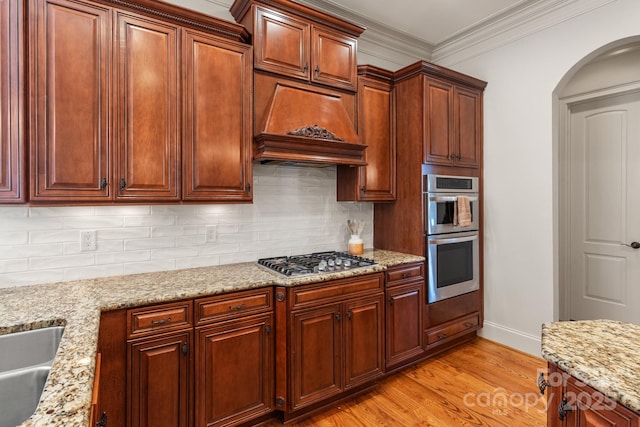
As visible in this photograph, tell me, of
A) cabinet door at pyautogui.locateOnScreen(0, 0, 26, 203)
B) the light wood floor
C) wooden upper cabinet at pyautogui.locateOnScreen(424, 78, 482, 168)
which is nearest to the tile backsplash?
cabinet door at pyautogui.locateOnScreen(0, 0, 26, 203)

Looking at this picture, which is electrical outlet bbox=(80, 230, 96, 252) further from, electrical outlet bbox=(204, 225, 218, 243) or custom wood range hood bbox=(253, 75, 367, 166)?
custom wood range hood bbox=(253, 75, 367, 166)

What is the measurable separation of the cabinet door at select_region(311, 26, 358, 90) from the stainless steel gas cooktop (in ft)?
4.60

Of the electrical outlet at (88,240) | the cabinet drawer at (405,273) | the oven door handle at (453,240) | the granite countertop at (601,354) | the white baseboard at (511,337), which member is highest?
the electrical outlet at (88,240)

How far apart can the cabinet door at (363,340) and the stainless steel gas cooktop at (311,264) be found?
0.27 metres

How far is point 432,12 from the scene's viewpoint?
3092 millimetres

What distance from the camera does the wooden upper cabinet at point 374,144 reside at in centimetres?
290

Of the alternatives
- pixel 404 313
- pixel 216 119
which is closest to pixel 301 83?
pixel 216 119

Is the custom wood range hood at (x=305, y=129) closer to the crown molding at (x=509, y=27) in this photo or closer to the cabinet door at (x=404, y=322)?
the cabinet door at (x=404, y=322)

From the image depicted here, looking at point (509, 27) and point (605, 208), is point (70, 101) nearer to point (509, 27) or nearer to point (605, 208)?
point (509, 27)

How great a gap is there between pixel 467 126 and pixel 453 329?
6.48ft

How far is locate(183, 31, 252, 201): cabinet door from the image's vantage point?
206cm

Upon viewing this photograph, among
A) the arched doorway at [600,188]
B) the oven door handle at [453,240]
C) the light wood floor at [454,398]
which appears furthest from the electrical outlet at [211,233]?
the arched doorway at [600,188]

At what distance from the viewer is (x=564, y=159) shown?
11.9ft

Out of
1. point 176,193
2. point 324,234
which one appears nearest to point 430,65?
point 324,234
